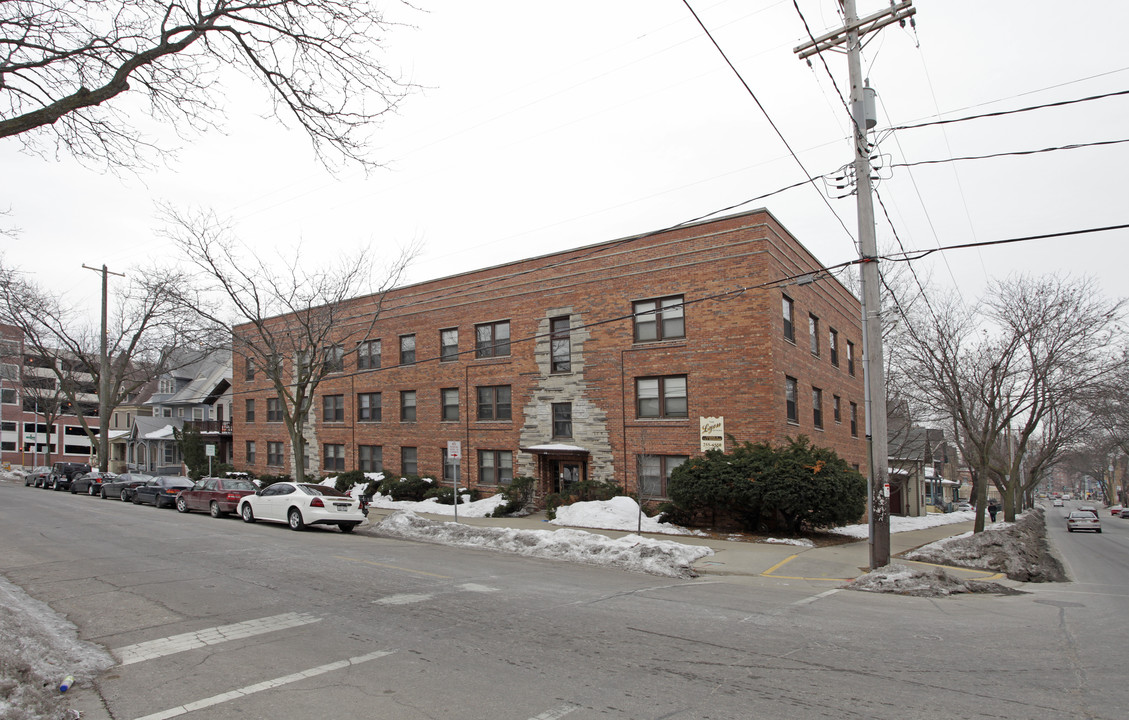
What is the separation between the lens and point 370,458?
3170 centimetres

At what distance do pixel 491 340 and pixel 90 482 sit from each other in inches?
912

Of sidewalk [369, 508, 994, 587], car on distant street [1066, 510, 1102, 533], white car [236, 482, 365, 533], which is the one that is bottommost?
car on distant street [1066, 510, 1102, 533]

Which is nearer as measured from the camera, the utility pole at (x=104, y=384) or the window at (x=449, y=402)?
the window at (x=449, y=402)

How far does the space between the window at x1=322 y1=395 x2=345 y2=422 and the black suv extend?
1511 centimetres

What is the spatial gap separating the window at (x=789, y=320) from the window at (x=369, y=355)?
1777 centimetres

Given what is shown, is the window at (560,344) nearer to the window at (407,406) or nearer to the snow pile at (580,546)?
the window at (407,406)

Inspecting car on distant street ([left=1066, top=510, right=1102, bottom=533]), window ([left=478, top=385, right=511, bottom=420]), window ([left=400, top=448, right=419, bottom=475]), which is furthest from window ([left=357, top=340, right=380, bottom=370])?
car on distant street ([left=1066, top=510, right=1102, bottom=533])

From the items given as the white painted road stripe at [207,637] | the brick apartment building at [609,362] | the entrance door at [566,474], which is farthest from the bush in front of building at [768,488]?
the white painted road stripe at [207,637]

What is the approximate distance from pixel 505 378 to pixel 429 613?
18.1 metres

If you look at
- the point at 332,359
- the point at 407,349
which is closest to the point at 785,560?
the point at 407,349

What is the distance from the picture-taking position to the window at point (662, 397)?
22078 mm

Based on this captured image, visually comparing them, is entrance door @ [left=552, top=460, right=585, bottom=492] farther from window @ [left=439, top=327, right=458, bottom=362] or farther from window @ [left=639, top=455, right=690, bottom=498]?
window @ [left=439, top=327, right=458, bottom=362]

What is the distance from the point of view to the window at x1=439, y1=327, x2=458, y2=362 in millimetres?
28453

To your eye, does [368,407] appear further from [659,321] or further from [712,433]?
[712,433]
